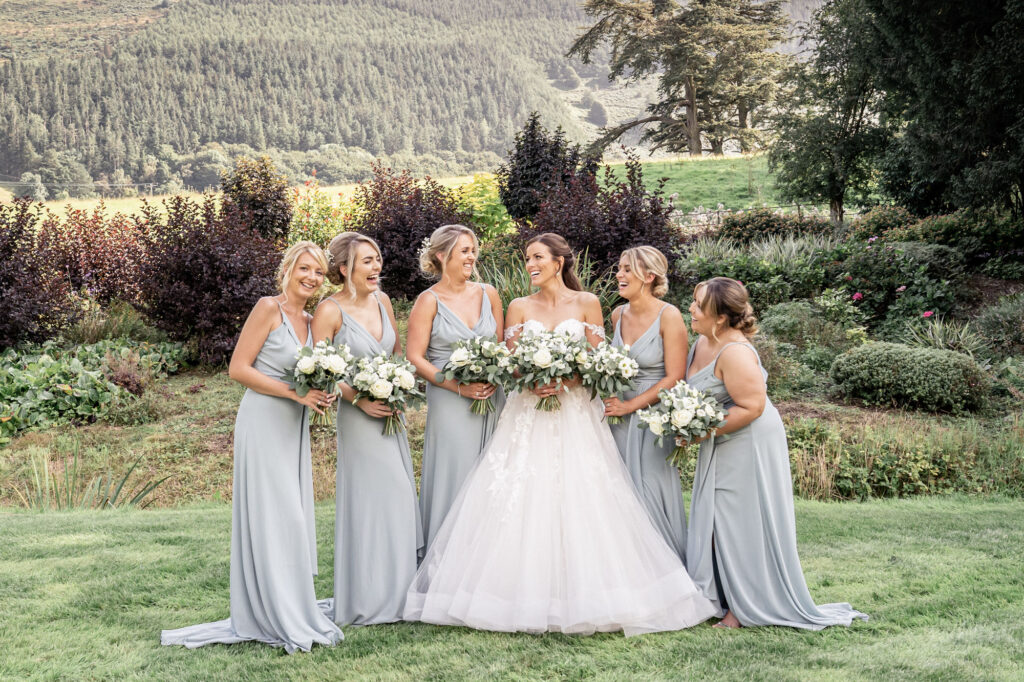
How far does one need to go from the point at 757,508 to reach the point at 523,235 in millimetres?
9337

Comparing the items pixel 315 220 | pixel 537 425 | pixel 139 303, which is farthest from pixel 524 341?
pixel 315 220

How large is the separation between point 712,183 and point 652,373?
26.6 m

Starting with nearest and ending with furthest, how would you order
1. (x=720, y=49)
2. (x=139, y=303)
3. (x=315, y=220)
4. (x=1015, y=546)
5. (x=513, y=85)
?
(x=1015, y=546)
(x=139, y=303)
(x=315, y=220)
(x=720, y=49)
(x=513, y=85)

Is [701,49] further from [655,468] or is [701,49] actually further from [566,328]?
[655,468]

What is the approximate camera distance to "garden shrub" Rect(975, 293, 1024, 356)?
11.8 meters

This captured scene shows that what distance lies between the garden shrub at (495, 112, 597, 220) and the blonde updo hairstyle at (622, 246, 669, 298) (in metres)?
11.2

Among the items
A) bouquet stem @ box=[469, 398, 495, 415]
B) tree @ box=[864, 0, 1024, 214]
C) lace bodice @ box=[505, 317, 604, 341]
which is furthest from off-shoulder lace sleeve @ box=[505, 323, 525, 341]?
tree @ box=[864, 0, 1024, 214]

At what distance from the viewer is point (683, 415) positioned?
4.36m

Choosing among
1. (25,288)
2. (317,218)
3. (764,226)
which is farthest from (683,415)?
(764,226)

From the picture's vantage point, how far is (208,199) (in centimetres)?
1383

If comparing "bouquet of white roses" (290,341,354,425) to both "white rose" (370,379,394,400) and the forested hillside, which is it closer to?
"white rose" (370,379,394,400)

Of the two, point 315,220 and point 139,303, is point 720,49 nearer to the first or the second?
point 315,220

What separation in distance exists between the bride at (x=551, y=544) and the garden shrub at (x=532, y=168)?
38.1ft

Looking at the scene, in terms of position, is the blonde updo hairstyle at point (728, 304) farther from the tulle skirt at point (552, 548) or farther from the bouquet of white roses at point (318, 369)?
the bouquet of white roses at point (318, 369)
